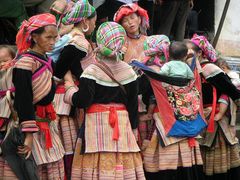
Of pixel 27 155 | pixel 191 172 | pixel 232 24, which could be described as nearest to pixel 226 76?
pixel 191 172

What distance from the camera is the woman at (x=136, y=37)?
5.43 m

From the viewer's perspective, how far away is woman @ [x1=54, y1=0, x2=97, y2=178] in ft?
16.2

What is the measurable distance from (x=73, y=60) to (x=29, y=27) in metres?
0.81

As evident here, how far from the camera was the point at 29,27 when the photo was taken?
4.24 m

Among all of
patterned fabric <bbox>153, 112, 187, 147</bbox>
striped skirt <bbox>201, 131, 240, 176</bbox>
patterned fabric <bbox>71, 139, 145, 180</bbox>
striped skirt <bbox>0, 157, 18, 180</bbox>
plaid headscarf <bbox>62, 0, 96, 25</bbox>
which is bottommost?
striped skirt <bbox>201, 131, 240, 176</bbox>

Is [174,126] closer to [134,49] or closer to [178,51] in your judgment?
[178,51]

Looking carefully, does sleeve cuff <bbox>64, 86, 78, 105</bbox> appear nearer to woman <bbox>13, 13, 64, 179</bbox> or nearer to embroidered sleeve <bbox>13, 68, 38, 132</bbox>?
woman <bbox>13, 13, 64, 179</bbox>

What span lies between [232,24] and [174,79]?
5.36m

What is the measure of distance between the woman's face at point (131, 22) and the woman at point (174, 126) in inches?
19.1

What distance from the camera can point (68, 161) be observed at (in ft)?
16.7

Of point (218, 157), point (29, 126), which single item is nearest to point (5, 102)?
point (29, 126)

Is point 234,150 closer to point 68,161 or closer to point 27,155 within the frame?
point 68,161

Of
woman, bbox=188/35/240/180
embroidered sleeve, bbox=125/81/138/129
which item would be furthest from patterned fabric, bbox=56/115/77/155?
woman, bbox=188/35/240/180

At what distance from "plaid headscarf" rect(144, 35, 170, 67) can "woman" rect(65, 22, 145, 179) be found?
0.77 metres
